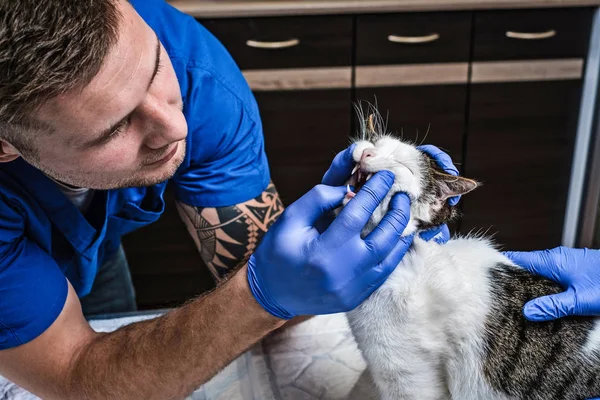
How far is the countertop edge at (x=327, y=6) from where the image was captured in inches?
72.4

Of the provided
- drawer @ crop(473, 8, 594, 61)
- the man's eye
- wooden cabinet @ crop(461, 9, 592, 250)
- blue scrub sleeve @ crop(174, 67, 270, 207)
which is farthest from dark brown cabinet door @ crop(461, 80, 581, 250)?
the man's eye

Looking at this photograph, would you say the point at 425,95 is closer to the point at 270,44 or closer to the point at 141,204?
the point at 270,44

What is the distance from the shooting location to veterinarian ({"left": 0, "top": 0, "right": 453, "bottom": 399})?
2.43ft

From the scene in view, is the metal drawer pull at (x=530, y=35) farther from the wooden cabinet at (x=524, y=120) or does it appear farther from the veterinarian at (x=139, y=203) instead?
the veterinarian at (x=139, y=203)

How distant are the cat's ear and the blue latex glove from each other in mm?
71

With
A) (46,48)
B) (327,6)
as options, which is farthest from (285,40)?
(46,48)

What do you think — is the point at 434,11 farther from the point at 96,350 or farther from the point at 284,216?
the point at 96,350

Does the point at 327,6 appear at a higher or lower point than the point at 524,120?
higher

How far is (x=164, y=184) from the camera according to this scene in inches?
46.1

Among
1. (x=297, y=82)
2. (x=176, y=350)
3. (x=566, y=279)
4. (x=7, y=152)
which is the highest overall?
(x=7, y=152)

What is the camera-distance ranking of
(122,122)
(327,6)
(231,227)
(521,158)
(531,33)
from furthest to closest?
(521,158)
(531,33)
(327,6)
(231,227)
(122,122)

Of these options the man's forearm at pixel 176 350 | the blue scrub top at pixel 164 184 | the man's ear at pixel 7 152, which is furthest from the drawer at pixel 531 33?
the man's ear at pixel 7 152

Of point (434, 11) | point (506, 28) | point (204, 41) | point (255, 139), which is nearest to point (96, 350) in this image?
point (255, 139)

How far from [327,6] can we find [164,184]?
0.99m
